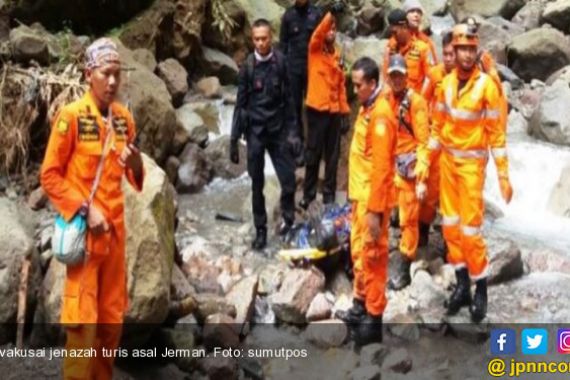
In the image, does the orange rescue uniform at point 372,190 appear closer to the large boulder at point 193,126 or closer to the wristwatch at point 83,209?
the wristwatch at point 83,209

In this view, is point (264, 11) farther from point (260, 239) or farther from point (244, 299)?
point (244, 299)

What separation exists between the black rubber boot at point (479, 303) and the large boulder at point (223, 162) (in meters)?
4.47

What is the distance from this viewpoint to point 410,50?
7.85 m

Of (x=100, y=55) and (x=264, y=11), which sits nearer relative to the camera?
(x=100, y=55)

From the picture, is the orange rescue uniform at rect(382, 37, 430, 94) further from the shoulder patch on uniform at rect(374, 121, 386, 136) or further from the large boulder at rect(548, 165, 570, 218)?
the large boulder at rect(548, 165, 570, 218)

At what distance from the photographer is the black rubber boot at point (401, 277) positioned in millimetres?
7043

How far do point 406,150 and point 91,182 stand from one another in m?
3.30

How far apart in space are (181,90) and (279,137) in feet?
14.0

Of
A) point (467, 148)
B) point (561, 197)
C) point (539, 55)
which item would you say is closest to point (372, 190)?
point (467, 148)

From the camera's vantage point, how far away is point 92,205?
4316 millimetres

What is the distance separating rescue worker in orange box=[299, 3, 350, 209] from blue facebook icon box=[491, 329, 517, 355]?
2727 millimetres

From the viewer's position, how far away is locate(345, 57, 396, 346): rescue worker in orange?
5434 mm

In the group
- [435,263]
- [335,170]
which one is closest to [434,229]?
[435,263]

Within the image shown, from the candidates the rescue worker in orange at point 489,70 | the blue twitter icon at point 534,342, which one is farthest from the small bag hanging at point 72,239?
the blue twitter icon at point 534,342
